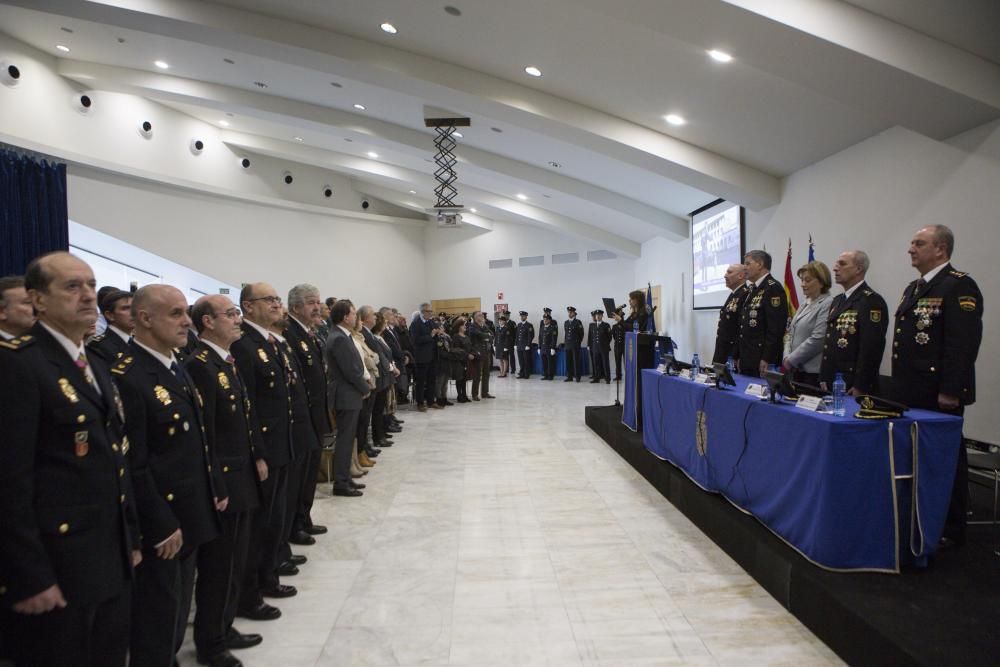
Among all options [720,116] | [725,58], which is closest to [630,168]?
[720,116]

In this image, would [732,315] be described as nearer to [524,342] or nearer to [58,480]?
[58,480]

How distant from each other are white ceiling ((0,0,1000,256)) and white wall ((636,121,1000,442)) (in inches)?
7.3

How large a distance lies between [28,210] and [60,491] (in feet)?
19.5

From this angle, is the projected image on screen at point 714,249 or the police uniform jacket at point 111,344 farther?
the projected image on screen at point 714,249

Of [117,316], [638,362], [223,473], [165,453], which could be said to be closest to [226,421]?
[223,473]

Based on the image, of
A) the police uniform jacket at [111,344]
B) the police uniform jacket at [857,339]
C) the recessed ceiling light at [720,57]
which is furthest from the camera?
the recessed ceiling light at [720,57]

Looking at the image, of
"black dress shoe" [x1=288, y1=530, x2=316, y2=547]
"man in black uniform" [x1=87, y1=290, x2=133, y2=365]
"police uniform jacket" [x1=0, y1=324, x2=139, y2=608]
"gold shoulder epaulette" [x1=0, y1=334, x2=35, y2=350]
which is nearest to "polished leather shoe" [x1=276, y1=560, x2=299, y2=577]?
"black dress shoe" [x1=288, y1=530, x2=316, y2=547]

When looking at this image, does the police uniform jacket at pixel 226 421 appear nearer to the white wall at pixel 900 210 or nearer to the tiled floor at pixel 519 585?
the tiled floor at pixel 519 585

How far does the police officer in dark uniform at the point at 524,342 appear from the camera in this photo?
44.9ft

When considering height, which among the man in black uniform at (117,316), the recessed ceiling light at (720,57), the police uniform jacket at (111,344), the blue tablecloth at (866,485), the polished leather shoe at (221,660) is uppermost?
the recessed ceiling light at (720,57)

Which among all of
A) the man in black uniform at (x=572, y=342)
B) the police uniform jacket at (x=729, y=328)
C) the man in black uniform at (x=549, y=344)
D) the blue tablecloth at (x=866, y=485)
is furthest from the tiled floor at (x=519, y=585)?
the man in black uniform at (x=549, y=344)

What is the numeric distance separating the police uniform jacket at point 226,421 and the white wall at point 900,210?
14.1 ft

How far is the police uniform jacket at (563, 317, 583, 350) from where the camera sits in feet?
41.9

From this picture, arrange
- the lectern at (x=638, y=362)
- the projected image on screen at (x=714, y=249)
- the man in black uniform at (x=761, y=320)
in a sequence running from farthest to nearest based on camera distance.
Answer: the projected image on screen at (x=714, y=249)
the lectern at (x=638, y=362)
the man in black uniform at (x=761, y=320)
